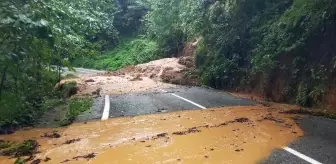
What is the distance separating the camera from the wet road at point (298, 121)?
20.9 feet

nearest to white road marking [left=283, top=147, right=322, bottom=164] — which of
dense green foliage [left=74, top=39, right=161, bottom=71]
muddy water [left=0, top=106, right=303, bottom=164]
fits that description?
muddy water [left=0, top=106, right=303, bottom=164]

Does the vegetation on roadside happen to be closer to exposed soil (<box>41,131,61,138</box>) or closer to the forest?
exposed soil (<box>41,131,61,138</box>)

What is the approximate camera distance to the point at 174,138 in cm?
793

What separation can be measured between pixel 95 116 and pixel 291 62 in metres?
7.45

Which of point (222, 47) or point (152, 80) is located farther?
point (152, 80)

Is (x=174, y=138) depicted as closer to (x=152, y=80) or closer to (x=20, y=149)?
(x=20, y=149)

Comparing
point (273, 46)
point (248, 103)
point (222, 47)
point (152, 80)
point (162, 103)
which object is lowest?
point (162, 103)

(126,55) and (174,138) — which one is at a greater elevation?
(126,55)

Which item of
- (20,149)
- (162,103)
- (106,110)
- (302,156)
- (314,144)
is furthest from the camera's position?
(162,103)

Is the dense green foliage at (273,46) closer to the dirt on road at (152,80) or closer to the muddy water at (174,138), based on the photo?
the dirt on road at (152,80)

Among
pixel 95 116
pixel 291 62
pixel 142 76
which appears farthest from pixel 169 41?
pixel 95 116

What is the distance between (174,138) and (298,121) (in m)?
3.34

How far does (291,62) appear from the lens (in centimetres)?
1429

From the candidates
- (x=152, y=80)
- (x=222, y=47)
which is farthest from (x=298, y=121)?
(x=152, y=80)
